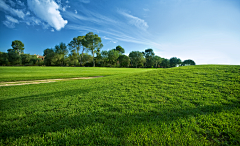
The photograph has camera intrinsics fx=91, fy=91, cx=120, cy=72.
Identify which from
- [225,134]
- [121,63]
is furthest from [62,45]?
[225,134]

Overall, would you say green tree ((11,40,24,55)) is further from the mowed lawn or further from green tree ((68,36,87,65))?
the mowed lawn

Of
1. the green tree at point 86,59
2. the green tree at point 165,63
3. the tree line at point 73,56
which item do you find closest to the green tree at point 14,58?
the tree line at point 73,56

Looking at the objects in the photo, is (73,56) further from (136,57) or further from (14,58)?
(136,57)

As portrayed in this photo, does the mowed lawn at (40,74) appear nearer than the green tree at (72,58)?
Yes

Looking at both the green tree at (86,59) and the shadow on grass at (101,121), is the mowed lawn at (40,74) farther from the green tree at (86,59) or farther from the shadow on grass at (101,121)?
the green tree at (86,59)

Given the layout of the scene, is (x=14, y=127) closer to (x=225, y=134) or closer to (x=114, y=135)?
(x=114, y=135)

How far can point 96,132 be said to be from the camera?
243 cm

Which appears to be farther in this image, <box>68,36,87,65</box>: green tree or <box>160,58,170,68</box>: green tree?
<box>160,58,170,68</box>: green tree

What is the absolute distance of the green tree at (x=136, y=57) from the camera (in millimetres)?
72956

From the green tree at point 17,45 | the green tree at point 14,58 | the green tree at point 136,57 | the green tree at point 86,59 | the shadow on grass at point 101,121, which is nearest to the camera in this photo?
the shadow on grass at point 101,121

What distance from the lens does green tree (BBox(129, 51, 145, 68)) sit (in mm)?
72956

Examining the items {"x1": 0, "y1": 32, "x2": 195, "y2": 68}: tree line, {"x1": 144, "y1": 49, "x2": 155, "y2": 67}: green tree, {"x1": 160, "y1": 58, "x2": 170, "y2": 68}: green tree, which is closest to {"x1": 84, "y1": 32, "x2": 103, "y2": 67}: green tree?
{"x1": 0, "y1": 32, "x2": 195, "y2": 68}: tree line

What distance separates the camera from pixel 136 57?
Answer: 74.1 m

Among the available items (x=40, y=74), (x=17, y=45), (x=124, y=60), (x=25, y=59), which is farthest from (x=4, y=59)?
(x=124, y=60)
